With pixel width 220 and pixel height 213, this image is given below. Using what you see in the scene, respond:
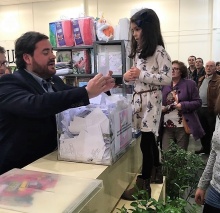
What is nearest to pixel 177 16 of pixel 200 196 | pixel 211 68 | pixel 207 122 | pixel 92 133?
pixel 211 68

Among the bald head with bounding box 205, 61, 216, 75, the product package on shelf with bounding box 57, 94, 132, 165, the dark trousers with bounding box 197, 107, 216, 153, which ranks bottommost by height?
the dark trousers with bounding box 197, 107, 216, 153

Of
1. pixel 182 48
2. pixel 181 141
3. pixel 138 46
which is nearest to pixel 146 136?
pixel 138 46

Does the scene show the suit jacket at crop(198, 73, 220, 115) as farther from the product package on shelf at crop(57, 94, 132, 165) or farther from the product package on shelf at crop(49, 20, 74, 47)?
the product package on shelf at crop(57, 94, 132, 165)

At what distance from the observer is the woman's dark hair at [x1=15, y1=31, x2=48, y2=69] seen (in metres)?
1.54

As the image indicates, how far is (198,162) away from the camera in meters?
2.51

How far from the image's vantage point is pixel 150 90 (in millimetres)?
1620

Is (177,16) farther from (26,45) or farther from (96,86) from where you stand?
(96,86)

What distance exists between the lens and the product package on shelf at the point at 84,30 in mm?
3652

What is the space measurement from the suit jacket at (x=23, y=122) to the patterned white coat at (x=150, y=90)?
463 millimetres

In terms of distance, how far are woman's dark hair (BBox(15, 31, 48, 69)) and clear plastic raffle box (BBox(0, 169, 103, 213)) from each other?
0.74m

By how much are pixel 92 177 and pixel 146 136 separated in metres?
0.60

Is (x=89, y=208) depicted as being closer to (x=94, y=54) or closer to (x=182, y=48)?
(x=94, y=54)

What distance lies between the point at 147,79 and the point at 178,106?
1.79 m

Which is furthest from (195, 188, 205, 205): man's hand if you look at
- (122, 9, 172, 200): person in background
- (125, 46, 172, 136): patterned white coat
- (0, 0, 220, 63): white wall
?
(0, 0, 220, 63): white wall
